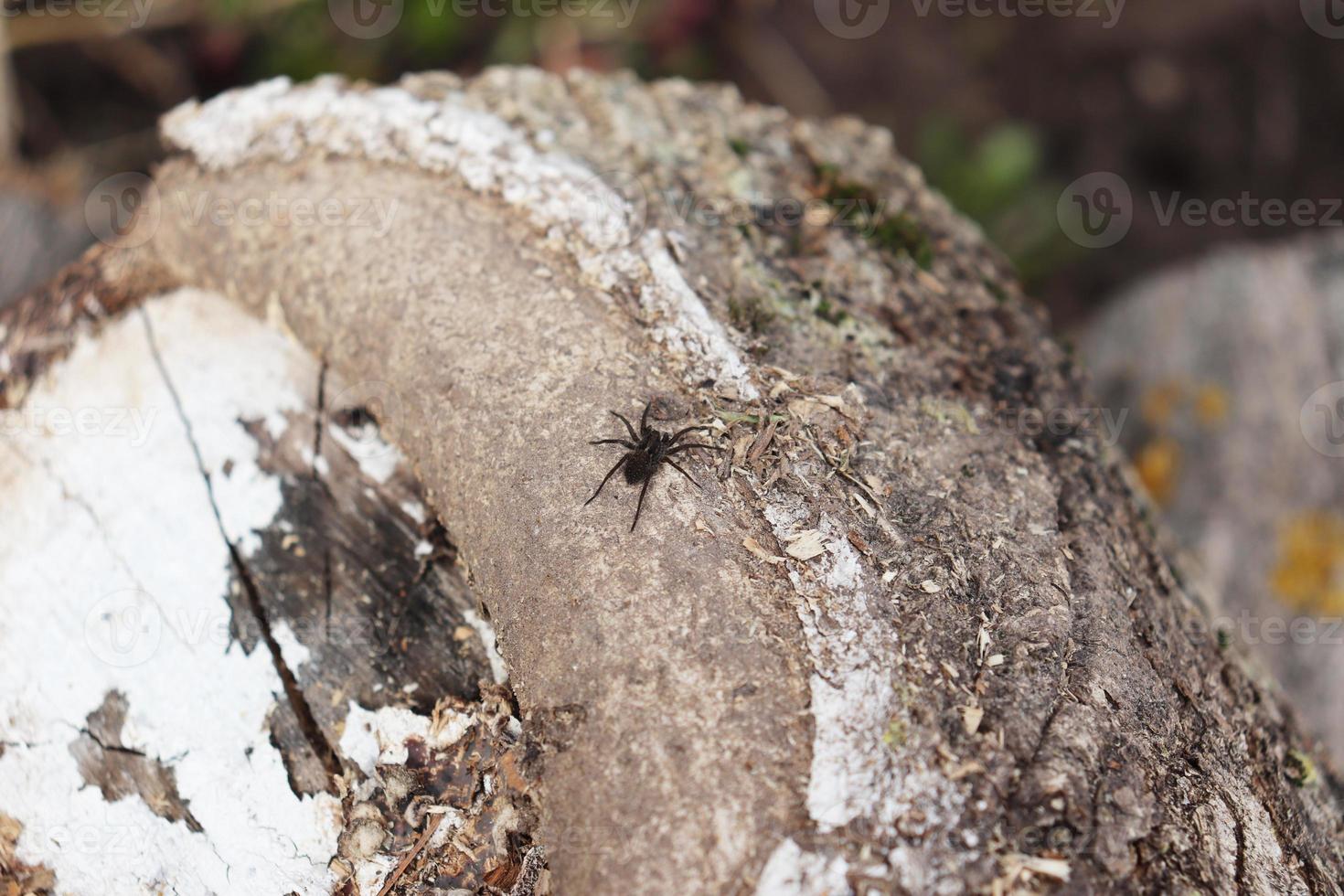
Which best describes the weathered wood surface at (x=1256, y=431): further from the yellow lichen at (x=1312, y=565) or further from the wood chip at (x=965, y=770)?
the wood chip at (x=965, y=770)

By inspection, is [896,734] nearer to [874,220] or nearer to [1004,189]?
[874,220]

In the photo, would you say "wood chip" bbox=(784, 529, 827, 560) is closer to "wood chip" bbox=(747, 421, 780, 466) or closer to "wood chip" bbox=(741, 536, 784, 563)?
"wood chip" bbox=(741, 536, 784, 563)

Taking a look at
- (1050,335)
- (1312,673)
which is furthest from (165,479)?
(1312,673)

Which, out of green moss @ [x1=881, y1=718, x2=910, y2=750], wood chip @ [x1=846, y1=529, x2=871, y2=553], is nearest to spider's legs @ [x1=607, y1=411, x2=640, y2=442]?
wood chip @ [x1=846, y1=529, x2=871, y2=553]

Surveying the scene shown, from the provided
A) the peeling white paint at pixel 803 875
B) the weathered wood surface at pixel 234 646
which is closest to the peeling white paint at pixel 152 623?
the weathered wood surface at pixel 234 646

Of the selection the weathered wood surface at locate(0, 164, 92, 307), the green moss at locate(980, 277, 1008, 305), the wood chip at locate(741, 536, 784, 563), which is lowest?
the wood chip at locate(741, 536, 784, 563)

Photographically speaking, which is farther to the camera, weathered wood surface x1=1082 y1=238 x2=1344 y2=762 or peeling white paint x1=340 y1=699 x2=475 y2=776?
weathered wood surface x1=1082 y1=238 x2=1344 y2=762

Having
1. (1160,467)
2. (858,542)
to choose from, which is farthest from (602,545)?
(1160,467)

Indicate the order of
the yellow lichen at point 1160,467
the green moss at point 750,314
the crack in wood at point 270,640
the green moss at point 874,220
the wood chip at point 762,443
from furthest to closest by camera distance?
the yellow lichen at point 1160,467 → the green moss at point 874,220 → the green moss at point 750,314 → the crack in wood at point 270,640 → the wood chip at point 762,443
